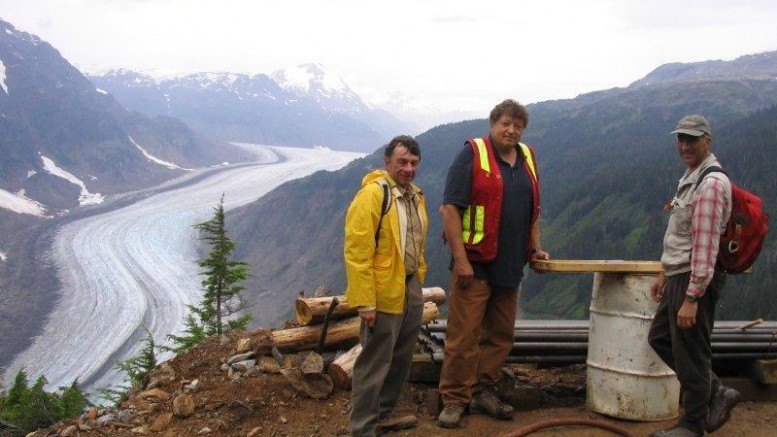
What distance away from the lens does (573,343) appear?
6609 millimetres

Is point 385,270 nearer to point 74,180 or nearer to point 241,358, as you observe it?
point 241,358

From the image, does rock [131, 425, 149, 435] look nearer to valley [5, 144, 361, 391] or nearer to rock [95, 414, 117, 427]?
rock [95, 414, 117, 427]

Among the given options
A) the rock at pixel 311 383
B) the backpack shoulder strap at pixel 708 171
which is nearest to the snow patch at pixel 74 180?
the rock at pixel 311 383

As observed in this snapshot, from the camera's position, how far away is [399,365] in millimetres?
5211

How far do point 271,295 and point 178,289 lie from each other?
90.6 feet

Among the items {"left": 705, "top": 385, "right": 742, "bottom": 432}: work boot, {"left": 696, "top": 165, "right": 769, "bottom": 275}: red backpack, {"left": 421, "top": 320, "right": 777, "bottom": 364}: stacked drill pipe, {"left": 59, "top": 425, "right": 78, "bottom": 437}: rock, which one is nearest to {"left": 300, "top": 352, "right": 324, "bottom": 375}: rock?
{"left": 421, "top": 320, "right": 777, "bottom": 364}: stacked drill pipe

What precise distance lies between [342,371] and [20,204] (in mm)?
153326

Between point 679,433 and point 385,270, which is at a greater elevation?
point 385,270

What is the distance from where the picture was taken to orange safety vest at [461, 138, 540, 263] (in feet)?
16.3

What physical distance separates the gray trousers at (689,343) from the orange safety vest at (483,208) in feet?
4.09

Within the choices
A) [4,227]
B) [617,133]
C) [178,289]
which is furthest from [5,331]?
[617,133]

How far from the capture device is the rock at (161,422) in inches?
Answer: 252

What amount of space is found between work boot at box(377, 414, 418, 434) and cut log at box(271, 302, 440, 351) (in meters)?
1.93

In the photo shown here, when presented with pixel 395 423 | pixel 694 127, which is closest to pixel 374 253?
pixel 395 423
